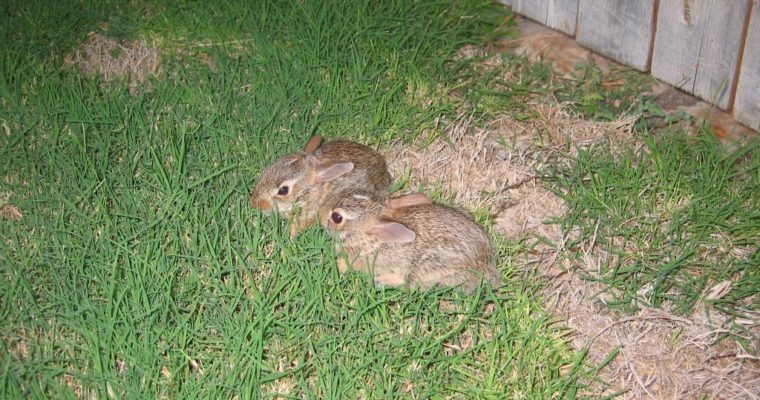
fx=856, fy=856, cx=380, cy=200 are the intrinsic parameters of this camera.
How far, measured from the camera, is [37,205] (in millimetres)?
4219

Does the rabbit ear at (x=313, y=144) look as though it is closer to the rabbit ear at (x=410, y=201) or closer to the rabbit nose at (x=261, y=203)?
the rabbit nose at (x=261, y=203)

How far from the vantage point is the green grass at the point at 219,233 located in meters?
3.39


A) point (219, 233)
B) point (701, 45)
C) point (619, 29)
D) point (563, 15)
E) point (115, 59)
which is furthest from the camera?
point (563, 15)

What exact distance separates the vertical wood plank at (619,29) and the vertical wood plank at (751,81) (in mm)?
644

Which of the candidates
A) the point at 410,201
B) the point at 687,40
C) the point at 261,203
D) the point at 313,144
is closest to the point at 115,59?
the point at 313,144

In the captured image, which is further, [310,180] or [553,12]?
[553,12]

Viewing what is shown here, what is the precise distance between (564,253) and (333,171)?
120 cm

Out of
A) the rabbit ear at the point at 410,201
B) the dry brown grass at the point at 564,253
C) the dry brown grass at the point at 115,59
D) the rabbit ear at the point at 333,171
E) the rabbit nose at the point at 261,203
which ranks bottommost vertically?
the dry brown grass at the point at 564,253

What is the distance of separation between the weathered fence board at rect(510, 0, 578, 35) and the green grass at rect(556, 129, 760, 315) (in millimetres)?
1214

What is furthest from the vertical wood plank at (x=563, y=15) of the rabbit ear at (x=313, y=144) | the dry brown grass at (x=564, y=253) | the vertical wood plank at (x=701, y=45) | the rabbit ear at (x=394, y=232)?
the rabbit ear at (x=394, y=232)

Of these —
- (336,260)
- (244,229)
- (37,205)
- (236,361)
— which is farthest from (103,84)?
(236,361)

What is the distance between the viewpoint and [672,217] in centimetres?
425

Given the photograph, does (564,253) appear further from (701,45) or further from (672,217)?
(701,45)

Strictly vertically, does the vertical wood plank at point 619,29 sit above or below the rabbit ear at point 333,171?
above
